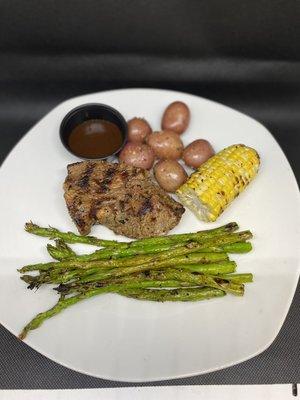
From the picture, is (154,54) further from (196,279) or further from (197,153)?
(196,279)

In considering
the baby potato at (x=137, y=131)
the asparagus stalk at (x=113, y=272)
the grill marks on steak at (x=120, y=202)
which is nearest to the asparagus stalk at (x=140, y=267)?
the asparagus stalk at (x=113, y=272)

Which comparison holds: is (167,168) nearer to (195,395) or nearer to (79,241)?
(79,241)

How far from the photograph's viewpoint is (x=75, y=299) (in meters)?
3.60

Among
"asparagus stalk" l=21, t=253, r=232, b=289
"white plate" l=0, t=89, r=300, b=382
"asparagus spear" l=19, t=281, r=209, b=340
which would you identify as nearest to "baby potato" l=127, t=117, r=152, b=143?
"white plate" l=0, t=89, r=300, b=382

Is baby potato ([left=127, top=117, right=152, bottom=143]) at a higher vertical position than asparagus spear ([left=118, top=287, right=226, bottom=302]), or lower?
higher

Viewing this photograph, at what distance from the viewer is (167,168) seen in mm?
4141

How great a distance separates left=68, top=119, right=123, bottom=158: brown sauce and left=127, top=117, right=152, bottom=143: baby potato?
126 millimetres

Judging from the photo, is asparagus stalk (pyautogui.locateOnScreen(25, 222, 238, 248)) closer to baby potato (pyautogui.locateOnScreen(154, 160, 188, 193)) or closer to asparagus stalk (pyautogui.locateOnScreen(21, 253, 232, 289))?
asparagus stalk (pyautogui.locateOnScreen(21, 253, 232, 289))

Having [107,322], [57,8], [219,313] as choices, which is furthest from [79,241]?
[57,8]

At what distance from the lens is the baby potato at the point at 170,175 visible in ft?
13.5

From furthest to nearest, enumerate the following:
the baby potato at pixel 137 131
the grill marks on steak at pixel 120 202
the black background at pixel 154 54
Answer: the black background at pixel 154 54 → the baby potato at pixel 137 131 → the grill marks on steak at pixel 120 202

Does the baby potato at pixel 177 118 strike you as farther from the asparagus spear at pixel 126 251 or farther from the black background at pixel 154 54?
the asparagus spear at pixel 126 251

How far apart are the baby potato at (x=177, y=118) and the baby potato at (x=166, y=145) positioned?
113 mm

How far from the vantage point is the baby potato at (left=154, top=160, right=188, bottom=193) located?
4121mm
